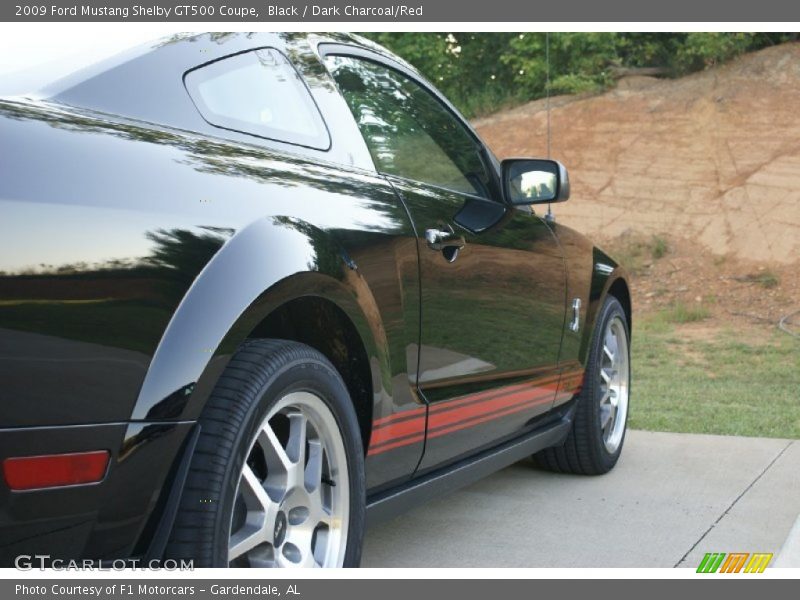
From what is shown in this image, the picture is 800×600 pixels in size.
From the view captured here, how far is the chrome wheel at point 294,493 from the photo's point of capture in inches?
101

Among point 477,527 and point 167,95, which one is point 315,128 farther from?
point 477,527

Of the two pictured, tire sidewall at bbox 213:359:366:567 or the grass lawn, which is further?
the grass lawn

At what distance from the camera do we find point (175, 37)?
9.51 feet

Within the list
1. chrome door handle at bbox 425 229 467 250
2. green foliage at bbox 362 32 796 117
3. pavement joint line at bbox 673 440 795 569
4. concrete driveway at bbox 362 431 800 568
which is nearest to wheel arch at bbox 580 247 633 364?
concrete driveway at bbox 362 431 800 568


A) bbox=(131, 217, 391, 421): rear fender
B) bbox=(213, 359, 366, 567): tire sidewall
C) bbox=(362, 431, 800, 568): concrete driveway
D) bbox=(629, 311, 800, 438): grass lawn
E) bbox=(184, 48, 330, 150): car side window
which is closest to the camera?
bbox=(131, 217, 391, 421): rear fender

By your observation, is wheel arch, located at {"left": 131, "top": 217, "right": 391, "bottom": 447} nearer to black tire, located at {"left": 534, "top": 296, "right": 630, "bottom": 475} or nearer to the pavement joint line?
the pavement joint line

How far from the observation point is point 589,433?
505 cm

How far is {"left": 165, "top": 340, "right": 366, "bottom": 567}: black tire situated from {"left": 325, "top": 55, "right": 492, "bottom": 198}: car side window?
1.01 metres

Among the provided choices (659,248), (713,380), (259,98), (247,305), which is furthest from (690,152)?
(247,305)

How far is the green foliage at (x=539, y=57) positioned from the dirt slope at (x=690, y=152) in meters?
0.34

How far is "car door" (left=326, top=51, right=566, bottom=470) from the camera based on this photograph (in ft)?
11.1

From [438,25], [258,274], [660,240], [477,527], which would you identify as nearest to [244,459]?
[258,274]

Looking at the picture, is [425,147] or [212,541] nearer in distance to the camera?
[212,541]

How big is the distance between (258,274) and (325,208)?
1.49 ft
